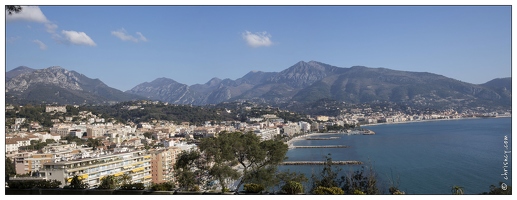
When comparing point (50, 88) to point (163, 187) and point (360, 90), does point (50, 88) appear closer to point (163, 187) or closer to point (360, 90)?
point (360, 90)

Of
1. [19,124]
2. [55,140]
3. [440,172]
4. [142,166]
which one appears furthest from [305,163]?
[19,124]

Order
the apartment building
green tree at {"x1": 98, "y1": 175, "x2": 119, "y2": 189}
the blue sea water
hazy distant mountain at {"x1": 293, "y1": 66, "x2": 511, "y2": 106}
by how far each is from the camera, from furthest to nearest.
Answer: hazy distant mountain at {"x1": 293, "y1": 66, "x2": 511, "y2": 106}, the blue sea water, the apartment building, green tree at {"x1": 98, "y1": 175, "x2": 119, "y2": 189}

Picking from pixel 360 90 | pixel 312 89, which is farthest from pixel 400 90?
pixel 312 89

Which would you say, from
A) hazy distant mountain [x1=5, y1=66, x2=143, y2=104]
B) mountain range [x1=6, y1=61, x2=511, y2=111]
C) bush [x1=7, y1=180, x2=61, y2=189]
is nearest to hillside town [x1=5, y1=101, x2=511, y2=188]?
bush [x1=7, y1=180, x2=61, y2=189]

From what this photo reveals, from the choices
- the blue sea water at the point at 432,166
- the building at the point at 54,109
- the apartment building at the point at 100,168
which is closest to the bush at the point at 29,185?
the blue sea water at the point at 432,166

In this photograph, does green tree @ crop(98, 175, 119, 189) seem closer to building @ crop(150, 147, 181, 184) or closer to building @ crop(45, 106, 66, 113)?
building @ crop(150, 147, 181, 184)
